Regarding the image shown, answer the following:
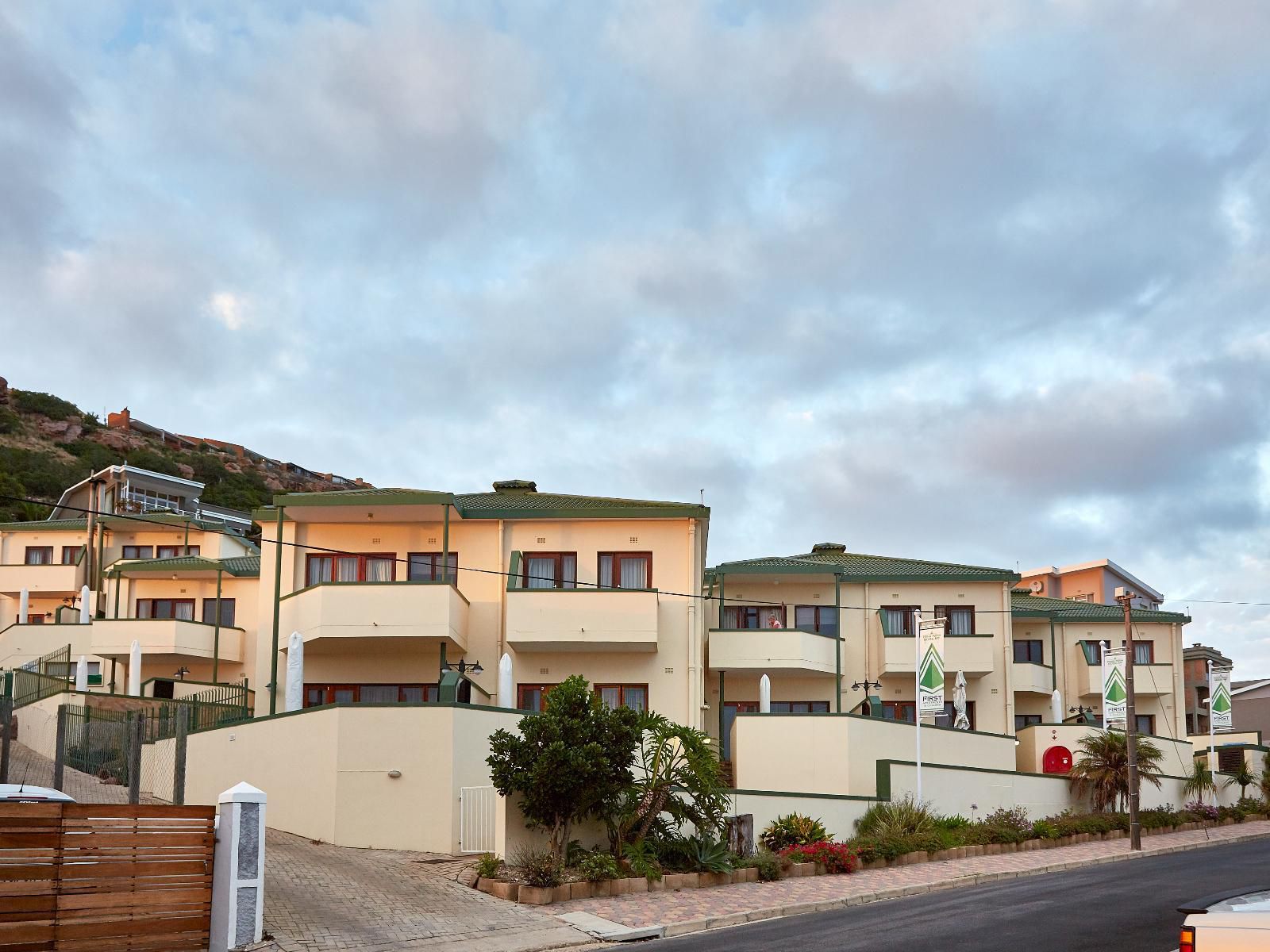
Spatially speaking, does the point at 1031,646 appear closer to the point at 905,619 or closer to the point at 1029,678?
the point at 1029,678

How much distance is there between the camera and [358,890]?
749 inches

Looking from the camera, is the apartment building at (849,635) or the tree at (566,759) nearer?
the tree at (566,759)

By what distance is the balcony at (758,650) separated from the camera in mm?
38062

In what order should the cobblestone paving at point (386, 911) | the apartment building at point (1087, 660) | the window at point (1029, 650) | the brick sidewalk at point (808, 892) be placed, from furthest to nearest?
the window at point (1029, 650) → the apartment building at point (1087, 660) → the brick sidewalk at point (808, 892) → the cobblestone paving at point (386, 911)

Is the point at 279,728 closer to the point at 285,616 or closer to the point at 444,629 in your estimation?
the point at 444,629

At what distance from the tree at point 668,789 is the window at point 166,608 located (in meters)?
24.3

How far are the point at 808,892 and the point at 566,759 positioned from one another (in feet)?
15.8

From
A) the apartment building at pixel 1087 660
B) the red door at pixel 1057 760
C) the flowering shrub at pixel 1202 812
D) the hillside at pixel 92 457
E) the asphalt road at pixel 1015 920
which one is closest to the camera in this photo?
the asphalt road at pixel 1015 920

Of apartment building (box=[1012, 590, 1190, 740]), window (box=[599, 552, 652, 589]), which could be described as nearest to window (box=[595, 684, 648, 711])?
window (box=[599, 552, 652, 589])

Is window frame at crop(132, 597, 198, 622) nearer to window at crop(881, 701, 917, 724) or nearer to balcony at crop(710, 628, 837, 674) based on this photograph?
balcony at crop(710, 628, 837, 674)

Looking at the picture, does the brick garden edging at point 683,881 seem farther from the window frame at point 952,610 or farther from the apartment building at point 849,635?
the window frame at point 952,610

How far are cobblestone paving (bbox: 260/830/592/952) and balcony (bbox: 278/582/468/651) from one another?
9227 millimetres

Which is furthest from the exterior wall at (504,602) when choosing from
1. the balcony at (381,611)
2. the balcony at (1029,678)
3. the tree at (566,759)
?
the balcony at (1029,678)

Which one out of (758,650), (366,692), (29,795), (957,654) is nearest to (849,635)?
(957,654)
